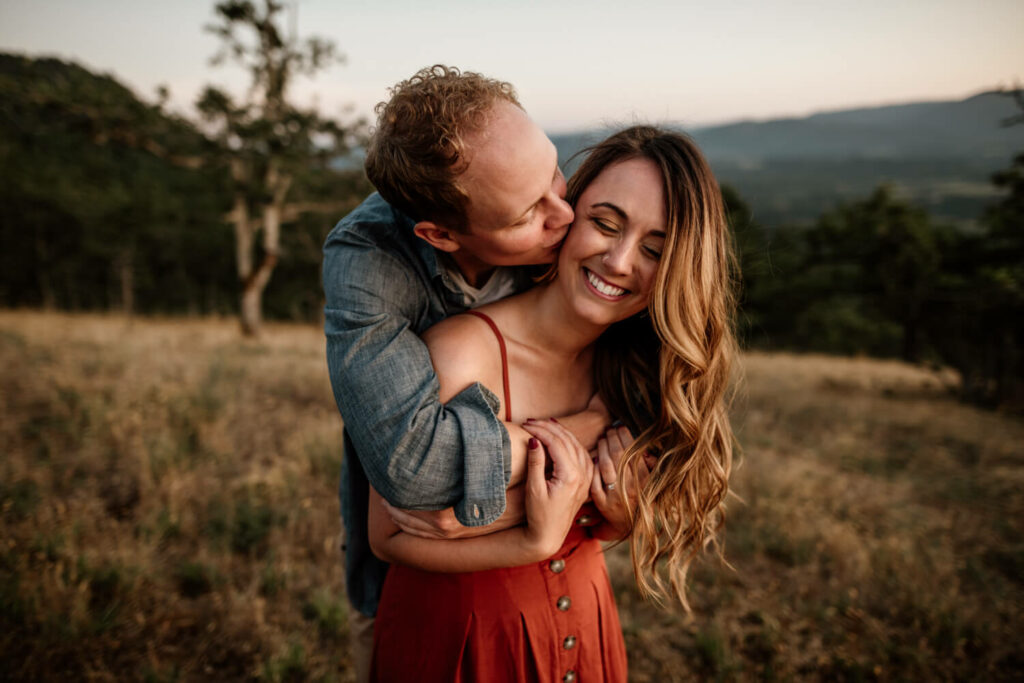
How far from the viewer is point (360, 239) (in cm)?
159

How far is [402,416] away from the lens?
1.38 m

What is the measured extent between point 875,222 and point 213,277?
40.8 meters

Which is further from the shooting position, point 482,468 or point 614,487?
point 614,487

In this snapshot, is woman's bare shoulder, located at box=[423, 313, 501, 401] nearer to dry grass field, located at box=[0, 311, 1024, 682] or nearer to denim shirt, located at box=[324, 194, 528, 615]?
denim shirt, located at box=[324, 194, 528, 615]

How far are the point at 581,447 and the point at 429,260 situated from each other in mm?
736

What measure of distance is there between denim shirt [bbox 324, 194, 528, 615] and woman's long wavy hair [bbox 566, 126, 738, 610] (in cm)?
50

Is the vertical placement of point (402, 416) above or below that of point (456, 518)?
above

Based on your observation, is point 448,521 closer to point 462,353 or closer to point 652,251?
point 462,353

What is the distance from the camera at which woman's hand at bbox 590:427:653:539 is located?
1.70 metres

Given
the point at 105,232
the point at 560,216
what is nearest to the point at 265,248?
the point at 560,216

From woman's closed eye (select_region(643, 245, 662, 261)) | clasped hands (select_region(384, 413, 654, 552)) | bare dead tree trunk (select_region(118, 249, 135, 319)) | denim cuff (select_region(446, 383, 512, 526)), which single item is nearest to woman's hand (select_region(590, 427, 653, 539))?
clasped hands (select_region(384, 413, 654, 552))

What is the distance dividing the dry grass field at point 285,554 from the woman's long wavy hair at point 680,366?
0.60ft

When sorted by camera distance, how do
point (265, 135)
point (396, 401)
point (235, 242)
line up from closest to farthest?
point (396, 401)
point (265, 135)
point (235, 242)

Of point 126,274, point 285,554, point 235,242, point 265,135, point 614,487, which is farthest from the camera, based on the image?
point 235,242
